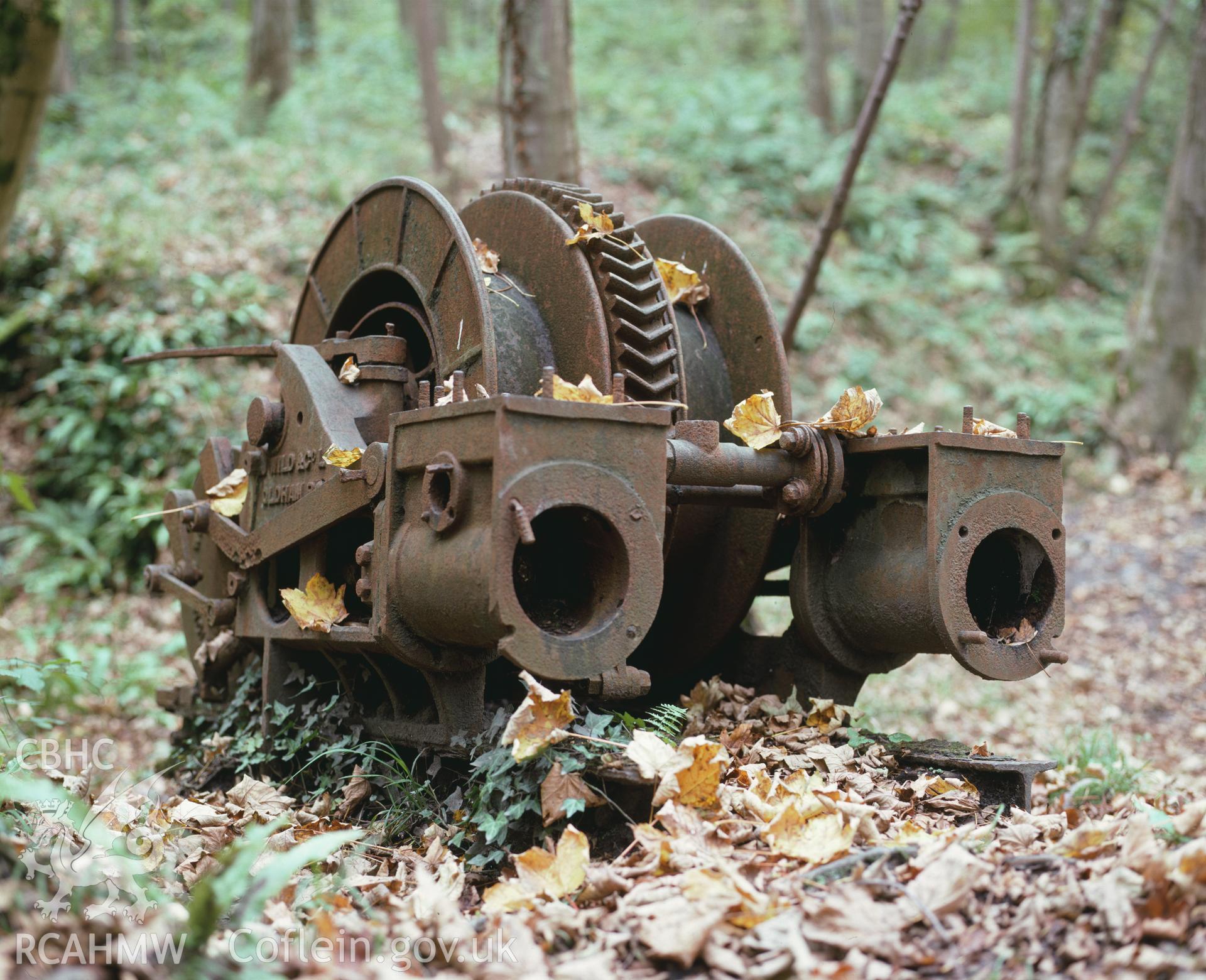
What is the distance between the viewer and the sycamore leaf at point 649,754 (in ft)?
10.6

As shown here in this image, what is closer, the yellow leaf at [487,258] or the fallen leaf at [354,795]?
the fallen leaf at [354,795]

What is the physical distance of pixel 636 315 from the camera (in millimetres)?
4215

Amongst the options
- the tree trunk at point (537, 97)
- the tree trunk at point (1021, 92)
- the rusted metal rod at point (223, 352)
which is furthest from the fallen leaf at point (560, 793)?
the tree trunk at point (1021, 92)

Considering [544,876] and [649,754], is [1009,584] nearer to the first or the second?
[649,754]

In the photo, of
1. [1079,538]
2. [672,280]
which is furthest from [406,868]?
[1079,538]

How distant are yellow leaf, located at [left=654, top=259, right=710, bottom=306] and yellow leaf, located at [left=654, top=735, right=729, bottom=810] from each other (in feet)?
7.45

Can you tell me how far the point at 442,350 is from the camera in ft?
14.2

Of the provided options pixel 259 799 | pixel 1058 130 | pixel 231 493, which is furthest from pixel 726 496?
pixel 1058 130

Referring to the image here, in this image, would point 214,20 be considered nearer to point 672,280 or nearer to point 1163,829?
point 672,280

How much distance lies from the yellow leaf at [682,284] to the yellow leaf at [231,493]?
81.2 inches

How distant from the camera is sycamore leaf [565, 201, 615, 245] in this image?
430cm

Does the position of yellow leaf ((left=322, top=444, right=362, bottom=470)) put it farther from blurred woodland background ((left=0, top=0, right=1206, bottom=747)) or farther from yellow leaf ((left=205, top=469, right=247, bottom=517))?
blurred woodland background ((left=0, top=0, right=1206, bottom=747))

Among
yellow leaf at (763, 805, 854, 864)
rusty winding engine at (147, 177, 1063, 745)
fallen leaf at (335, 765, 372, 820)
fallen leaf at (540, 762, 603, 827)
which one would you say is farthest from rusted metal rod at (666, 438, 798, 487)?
fallen leaf at (335, 765, 372, 820)

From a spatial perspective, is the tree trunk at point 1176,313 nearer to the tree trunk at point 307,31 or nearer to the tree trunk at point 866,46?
the tree trunk at point 866,46
